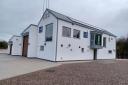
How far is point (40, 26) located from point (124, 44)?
1154 inches

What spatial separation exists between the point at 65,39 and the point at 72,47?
74.8 inches

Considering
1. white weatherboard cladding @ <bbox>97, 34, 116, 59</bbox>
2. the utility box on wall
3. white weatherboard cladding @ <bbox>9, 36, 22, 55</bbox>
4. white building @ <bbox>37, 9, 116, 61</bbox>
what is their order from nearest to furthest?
1. white building @ <bbox>37, 9, 116, 61</bbox>
2. the utility box on wall
3. white weatherboard cladding @ <bbox>97, 34, 116, 59</bbox>
4. white weatherboard cladding @ <bbox>9, 36, 22, 55</bbox>

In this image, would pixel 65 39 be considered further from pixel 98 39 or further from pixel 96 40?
pixel 98 39

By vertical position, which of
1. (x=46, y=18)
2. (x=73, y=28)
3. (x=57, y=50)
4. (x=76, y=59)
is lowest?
(x=76, y=59)

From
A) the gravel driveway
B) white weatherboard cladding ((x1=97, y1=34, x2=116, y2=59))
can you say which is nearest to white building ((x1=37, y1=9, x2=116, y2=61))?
white weatherboard cladding ((x1=97, y1=34, x2=116, y2=59))

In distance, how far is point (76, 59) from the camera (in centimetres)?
2317

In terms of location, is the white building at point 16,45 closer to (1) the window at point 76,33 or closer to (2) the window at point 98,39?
(1) the window at point 76,33

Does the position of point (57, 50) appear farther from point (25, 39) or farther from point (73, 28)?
point (25, 39)

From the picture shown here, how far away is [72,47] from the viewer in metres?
22.4

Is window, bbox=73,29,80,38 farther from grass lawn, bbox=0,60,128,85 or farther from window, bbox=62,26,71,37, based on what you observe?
grass lawn, bbox=0,60,128,85

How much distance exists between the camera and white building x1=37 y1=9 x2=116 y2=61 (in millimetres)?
20578

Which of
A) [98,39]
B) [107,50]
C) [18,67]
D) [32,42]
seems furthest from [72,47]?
[107,50]

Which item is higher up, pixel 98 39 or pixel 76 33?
pixel 76 33

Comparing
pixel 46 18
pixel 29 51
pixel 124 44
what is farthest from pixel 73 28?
pixel 124 44
